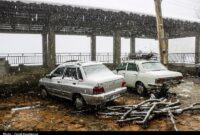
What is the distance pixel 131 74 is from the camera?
11.2 m

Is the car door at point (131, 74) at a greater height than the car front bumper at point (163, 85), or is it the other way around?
the car door at point (131, 74)

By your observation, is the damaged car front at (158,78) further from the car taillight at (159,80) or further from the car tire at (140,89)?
the car tire at (140,89)

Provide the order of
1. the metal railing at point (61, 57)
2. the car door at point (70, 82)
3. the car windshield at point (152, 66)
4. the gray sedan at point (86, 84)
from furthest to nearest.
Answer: the metal railing at point (61, 57)
the car windshield at point (152, 66)
the car door at point (70, 82)
the gray sedan at point (86, 84)

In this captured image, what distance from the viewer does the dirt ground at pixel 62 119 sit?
6645 millimetres

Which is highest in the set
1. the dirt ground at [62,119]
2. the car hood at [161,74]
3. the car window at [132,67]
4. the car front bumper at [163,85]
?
the car window at [132,67]

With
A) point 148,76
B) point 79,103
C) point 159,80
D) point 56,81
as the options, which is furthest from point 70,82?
point 159,80

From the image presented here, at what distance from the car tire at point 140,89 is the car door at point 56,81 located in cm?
345

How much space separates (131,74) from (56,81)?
3457 millimetres

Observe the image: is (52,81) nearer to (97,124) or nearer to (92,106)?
(92,106)

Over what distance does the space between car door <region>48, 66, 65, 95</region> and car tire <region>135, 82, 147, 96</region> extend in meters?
3.45

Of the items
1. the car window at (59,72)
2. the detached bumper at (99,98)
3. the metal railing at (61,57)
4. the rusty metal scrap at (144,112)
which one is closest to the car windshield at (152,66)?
the rusty metal scrap at (144,112)

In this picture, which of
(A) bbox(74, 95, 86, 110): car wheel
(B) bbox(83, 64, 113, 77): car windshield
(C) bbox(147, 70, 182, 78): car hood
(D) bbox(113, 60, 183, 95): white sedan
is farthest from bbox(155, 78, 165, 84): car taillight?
(A) bbox(74, 95, 86, 110): car wheel

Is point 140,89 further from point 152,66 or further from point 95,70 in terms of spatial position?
point 95,70

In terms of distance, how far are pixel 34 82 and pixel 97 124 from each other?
25.1 feet
